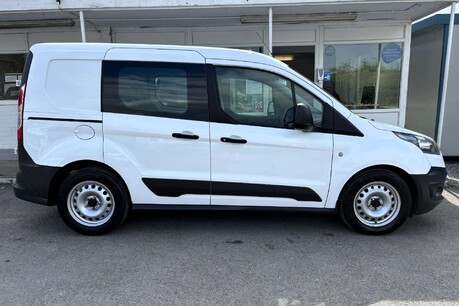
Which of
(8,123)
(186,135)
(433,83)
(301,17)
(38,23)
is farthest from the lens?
(8,123)

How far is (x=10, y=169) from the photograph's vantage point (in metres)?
7.38

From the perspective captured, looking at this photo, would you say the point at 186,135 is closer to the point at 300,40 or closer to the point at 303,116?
the point at 303,116

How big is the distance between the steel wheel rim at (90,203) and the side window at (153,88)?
89cm

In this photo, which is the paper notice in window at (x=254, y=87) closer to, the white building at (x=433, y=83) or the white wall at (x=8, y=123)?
the white building at (x=433, y=83)

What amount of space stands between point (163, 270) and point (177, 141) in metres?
1.33

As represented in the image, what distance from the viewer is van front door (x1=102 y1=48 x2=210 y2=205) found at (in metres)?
4.00

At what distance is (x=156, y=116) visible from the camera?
402 cm

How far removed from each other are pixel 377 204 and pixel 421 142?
859 millimetres

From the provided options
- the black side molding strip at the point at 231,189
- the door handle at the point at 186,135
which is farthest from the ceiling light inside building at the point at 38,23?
the black side molding strip at the point at 231,189

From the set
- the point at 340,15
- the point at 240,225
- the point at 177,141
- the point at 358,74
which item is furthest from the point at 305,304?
the point at 358,74

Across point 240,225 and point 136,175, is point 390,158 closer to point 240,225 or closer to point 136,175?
Result: point 240,225

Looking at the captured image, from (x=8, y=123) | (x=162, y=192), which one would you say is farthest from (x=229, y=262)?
(x=8, y=123)

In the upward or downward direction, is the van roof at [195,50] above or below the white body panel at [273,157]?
above

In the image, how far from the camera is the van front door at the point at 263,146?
3988 millimetres
